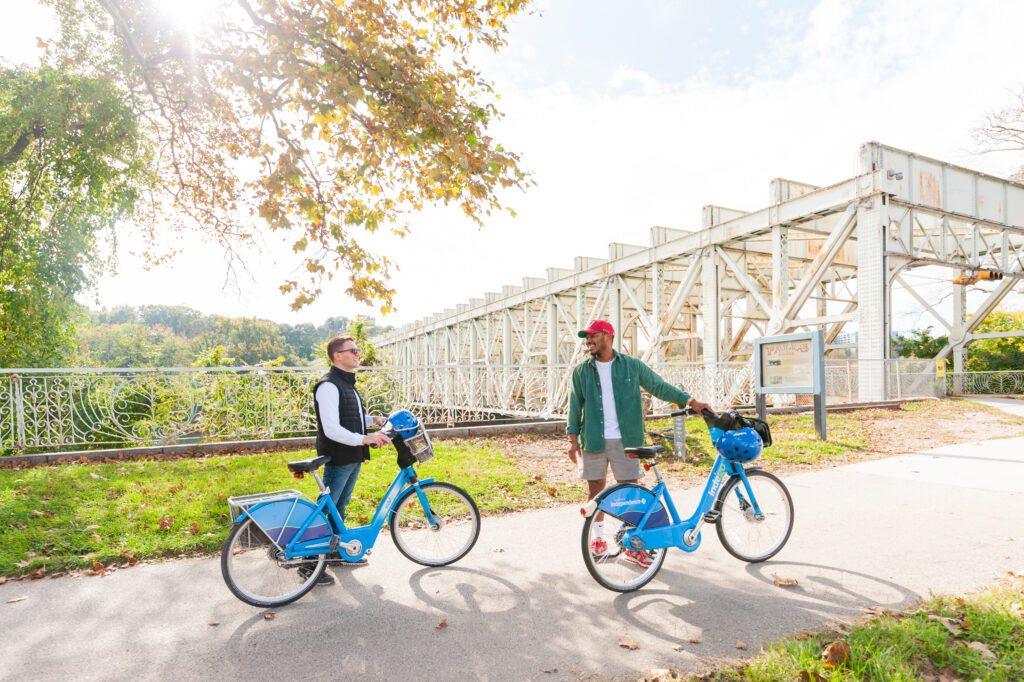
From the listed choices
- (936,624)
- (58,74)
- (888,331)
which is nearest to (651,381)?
(936,624)

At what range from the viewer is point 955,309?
22266 millimetres

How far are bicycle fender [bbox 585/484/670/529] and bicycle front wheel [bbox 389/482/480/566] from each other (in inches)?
42.4

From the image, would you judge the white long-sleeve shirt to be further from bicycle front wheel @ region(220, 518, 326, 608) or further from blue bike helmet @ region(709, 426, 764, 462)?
blue bike helmet @ region(709, 426, 764, 462)

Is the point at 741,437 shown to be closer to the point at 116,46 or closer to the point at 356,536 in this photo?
the point at 356,536

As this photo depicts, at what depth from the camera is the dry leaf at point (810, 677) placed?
2.56m

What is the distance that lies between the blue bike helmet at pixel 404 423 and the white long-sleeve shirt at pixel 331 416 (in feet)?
0.87

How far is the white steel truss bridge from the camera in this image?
599 inches

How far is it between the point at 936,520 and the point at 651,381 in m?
3.39

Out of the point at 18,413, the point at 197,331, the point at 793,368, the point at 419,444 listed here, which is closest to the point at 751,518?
the point at 419,444

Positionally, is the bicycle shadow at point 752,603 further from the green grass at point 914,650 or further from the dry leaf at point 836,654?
the dry leaf at point 836,654

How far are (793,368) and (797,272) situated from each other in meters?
14.4

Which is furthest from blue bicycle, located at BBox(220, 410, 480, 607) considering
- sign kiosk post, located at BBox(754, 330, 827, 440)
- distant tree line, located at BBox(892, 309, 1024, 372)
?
distant tree line, located at BBox(892, 309, 1024, 372)

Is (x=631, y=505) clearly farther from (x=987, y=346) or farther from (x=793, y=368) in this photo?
(x=987, y=346)

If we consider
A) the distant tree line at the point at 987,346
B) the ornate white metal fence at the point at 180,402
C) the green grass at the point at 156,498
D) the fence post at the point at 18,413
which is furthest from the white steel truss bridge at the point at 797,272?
the fence post at the point at 18,413
